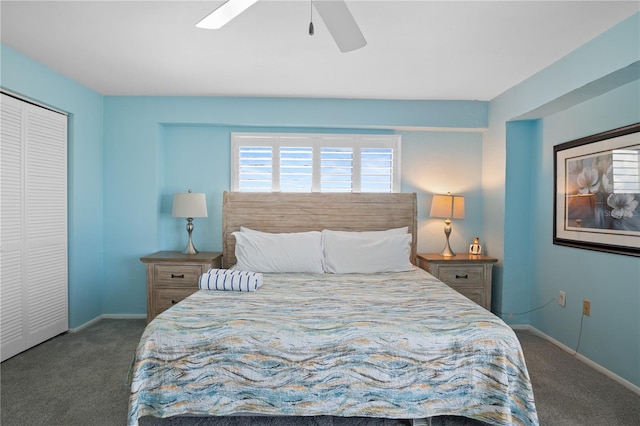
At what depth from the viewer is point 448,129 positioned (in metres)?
3.99

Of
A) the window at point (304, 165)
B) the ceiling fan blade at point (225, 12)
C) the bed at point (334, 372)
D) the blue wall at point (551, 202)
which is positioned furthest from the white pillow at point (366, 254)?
the ceiling fan blade at point (225, 12)

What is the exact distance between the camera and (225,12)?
1610mm

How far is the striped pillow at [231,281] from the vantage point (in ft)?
8.85

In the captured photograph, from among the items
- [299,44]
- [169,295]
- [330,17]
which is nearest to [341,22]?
[330,17]

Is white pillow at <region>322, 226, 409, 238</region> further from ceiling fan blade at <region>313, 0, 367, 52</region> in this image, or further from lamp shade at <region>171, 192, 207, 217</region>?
ceiling fan blade at <region>313, 0, 367, 52</region>

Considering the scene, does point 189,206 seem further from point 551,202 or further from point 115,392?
point 551,202

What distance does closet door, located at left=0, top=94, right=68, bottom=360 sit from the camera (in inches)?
111

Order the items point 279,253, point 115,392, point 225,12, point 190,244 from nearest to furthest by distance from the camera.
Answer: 1. point 225,12
2. point 115,392
3. point 279,253
4. point 190,244

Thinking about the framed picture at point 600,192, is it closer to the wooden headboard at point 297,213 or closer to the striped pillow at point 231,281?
the wooden headboard at point 297,213

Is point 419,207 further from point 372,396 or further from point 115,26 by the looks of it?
point 115,26

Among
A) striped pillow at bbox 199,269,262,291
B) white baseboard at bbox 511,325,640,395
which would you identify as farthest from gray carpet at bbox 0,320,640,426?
striped pillow at bbox 199,269,262,291

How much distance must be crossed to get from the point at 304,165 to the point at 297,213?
0.55 m

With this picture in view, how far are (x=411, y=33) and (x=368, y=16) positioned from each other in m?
0.37

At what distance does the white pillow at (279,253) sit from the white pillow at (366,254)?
12 centimetres
